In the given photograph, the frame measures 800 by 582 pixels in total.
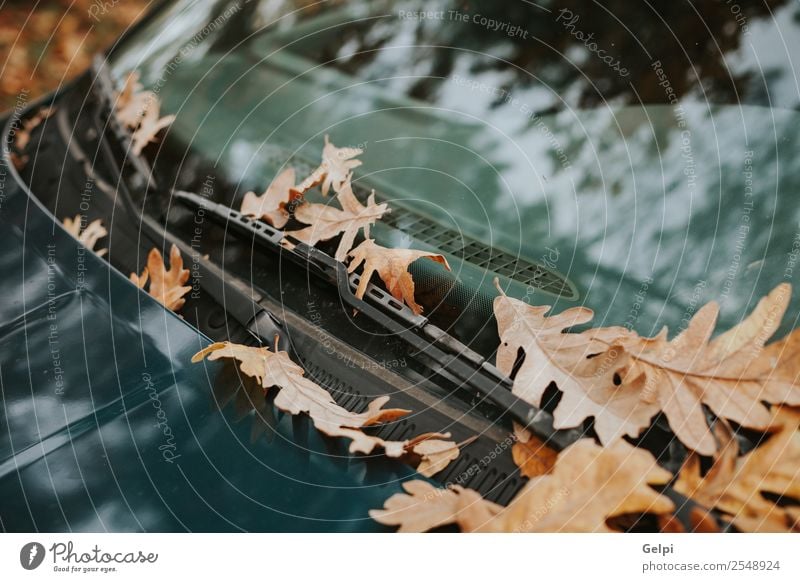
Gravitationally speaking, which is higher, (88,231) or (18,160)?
(18,160)

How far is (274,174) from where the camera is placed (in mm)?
1215

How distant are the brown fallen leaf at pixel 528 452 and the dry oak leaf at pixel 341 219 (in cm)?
37

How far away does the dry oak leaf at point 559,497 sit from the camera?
101 centimetres

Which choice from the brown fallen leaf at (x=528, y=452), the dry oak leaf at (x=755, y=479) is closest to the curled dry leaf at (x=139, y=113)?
the brown fallen leaf at (x=528, y=452)

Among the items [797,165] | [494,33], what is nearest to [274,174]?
[494,33]

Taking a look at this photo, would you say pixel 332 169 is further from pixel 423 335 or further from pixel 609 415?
pixel 609 415

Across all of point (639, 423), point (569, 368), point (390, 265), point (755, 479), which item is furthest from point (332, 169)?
point (755, 479)

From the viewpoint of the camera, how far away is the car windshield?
1128 mm

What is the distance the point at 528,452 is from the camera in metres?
0.99

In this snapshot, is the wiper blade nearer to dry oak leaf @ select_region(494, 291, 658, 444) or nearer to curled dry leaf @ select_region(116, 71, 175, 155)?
dry oak leaf @ select_region(494, 291, 658, 444)

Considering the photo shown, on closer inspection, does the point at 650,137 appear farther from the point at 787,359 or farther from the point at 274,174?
the point at 274,174

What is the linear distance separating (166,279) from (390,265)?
351 mm

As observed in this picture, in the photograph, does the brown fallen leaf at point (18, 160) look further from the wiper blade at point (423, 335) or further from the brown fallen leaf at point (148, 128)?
the wiper blade at point (423, 335)
